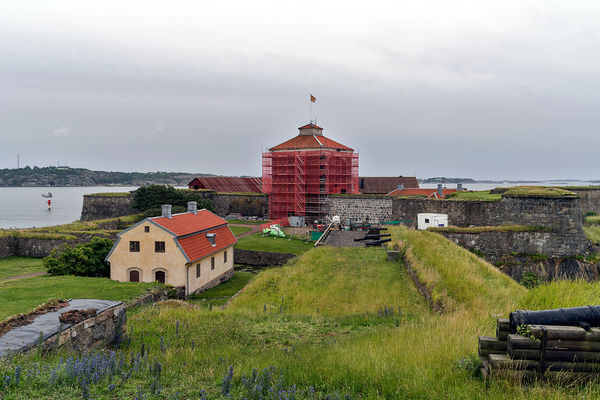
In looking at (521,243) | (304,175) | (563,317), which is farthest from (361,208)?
(563,317)

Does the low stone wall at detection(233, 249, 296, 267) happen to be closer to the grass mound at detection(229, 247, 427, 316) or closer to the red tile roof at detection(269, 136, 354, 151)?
the grass mound at detection(229, 247, 427, 316)

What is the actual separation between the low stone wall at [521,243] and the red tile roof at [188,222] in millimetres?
13630

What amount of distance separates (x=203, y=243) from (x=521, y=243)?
17.4 m

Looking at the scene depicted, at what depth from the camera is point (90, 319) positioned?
20.9 ft

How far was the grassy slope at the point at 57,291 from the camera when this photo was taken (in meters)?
12.2

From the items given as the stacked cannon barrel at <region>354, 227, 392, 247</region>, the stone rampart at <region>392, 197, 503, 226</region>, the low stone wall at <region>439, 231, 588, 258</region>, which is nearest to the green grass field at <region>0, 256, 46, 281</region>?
the stacked cannon barrel at <region>354, 227, 392, 247</region>

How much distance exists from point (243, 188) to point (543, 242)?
44.2 m

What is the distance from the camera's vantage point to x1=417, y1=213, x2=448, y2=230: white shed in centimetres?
2669

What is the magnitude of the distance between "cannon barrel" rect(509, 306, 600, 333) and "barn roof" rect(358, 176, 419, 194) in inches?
2041

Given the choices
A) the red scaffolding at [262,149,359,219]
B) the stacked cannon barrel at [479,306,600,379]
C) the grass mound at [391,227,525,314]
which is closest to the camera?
the stacked cannon barrel at [479,306,600,379]

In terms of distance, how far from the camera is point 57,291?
1395cm

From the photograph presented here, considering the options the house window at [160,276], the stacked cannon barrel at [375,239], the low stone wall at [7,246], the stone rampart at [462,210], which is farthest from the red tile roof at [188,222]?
the stone rampart at [462,210]

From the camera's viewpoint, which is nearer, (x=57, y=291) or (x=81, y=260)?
(x=57, y=291)

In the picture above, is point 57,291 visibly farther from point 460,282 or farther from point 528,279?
point 528,279
